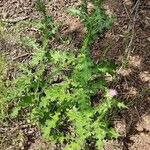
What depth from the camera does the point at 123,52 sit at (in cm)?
375

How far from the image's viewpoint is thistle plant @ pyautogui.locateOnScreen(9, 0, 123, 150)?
3102mm

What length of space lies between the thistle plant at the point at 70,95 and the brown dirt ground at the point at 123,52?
0.16 meters

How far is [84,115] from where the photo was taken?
3119 millimetres

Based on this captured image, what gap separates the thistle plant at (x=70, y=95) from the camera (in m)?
3.10

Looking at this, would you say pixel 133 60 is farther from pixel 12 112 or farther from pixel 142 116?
pixel 12 112

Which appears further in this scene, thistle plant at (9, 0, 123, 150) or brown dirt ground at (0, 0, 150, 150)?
brown dirt ground at (0, 0, 150, 150)

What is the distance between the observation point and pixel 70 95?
10.5ft

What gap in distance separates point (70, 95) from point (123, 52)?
2.75 ft

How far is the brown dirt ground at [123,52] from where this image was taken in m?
3.37

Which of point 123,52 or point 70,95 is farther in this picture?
point 123,52

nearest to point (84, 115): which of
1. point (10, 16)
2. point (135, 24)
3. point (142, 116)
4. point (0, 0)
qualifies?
point (142, 116)

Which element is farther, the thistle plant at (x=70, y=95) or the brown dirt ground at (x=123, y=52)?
the brown dirt ground at (x=123, y=52)

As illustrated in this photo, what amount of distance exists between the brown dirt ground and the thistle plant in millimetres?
161

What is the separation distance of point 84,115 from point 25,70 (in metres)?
0.72
